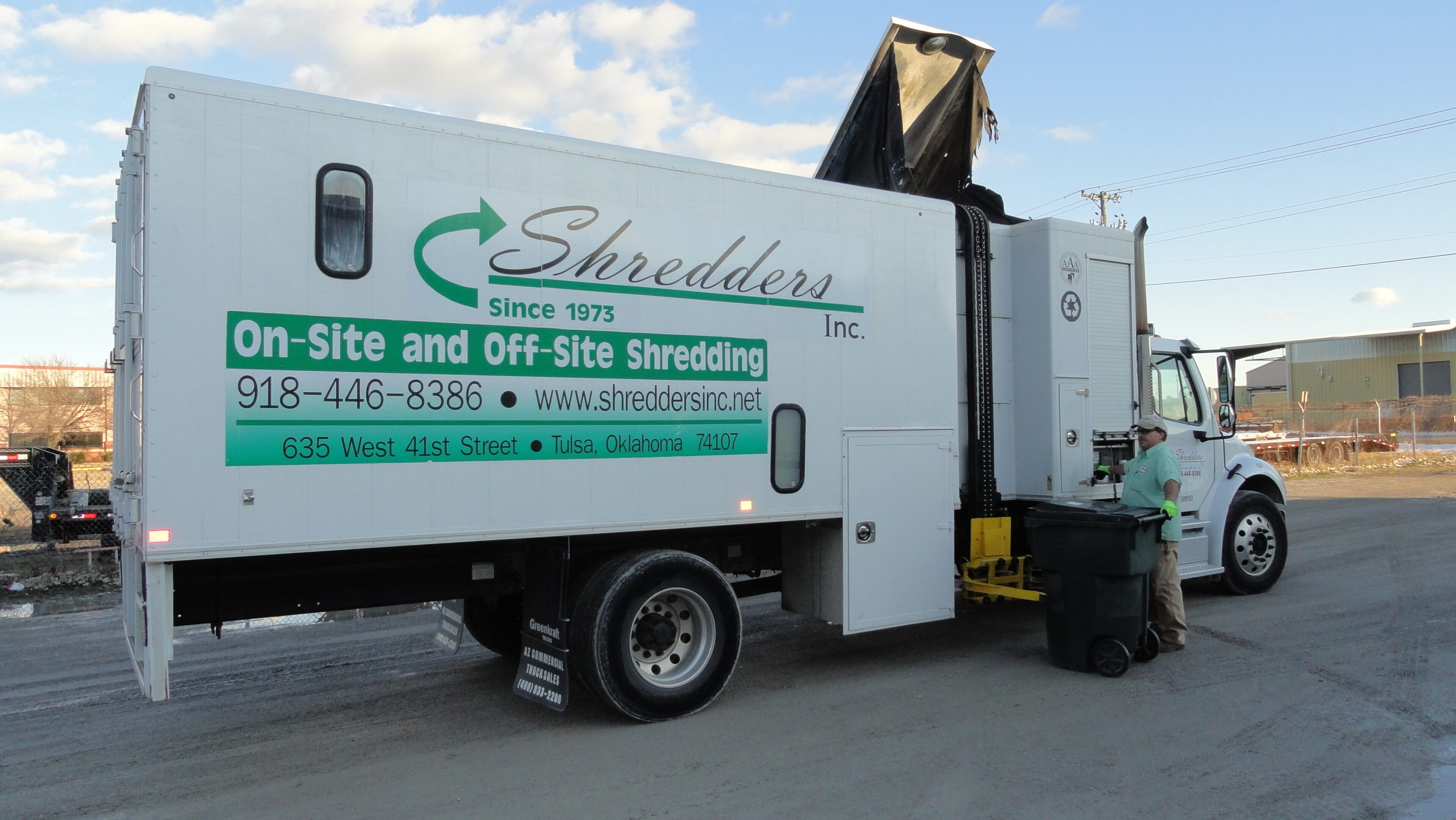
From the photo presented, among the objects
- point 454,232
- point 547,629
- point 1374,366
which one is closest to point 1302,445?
point 547,629

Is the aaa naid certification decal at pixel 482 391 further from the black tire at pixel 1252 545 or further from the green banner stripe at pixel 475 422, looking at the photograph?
the black tire at pixel 1252 545

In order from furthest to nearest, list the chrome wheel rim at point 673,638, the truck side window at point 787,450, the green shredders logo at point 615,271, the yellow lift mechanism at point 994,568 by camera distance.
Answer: the yellow lift mechanism at point 994,568, the truck side window at point 787,450, the chrome wheel rim at point 673,638, the green shredders logo at point 615,271

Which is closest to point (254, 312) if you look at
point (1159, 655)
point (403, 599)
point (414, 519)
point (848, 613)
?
point (414, 519)

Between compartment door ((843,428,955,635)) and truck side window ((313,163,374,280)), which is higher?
truck side window ((313,163,374,280))

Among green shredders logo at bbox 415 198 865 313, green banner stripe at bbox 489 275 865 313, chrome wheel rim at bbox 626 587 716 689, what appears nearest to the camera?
green shredders logo at bbox 415 198 865 313

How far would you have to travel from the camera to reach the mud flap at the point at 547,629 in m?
5.40

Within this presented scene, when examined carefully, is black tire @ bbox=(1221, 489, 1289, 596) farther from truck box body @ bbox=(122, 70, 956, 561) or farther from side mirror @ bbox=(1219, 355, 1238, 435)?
truck box body @ bbox=(122, 70, 956, 561)

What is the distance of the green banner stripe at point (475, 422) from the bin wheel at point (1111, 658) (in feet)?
9.15

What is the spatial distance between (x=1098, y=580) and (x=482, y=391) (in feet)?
13.9

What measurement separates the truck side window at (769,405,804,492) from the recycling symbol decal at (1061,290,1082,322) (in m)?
2.70

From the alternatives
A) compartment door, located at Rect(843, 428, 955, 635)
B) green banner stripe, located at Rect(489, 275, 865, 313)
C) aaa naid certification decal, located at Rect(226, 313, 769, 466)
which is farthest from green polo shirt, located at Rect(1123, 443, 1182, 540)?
aaa naid certification decal, located at Rect(226, 313, 769, 466)

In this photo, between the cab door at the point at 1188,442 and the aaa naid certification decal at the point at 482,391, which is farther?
the cab door at the point at 1188,442

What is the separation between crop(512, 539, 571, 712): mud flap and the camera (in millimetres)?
5402

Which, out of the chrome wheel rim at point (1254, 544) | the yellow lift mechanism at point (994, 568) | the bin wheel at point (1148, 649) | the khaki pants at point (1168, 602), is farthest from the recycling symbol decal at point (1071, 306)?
the chrome wheel rim at point (1254, 544)
